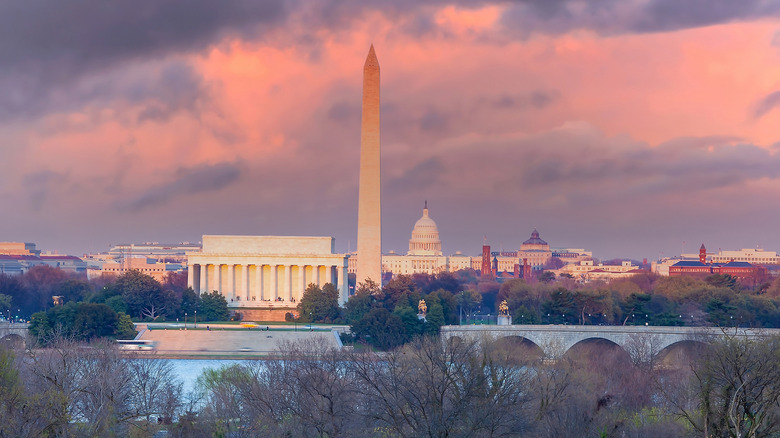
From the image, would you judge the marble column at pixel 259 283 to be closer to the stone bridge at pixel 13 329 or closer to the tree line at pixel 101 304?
the tree line at pixel 101 304

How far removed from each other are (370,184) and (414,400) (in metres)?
61.4

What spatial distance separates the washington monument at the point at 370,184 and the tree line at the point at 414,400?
4313cm

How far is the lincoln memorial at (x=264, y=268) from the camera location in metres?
108

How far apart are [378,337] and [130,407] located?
3192 cm

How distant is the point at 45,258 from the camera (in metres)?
192

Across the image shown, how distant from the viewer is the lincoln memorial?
353 ft

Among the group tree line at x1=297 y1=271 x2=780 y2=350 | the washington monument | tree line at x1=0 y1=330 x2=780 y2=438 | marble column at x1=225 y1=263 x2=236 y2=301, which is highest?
the washington monument

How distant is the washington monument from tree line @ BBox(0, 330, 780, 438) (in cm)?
4313

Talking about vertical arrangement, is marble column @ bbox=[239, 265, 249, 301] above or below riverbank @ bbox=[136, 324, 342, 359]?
above

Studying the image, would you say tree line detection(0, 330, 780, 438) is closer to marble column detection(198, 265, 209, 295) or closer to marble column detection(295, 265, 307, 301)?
marble column detection(295, 265, 307, 301)

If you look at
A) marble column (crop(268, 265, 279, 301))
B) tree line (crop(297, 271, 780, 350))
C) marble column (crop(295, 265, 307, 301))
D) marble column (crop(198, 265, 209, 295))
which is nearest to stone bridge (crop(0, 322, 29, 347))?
tree line (crop(297, 271, 780, 350))

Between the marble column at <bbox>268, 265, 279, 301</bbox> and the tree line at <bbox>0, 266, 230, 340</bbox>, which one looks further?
the marble column at <bbox>268, 265, 279, 301</bbox>

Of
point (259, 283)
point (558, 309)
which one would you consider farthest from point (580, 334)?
point (259, 283)

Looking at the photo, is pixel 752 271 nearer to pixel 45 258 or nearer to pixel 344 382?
pixel 45 258
